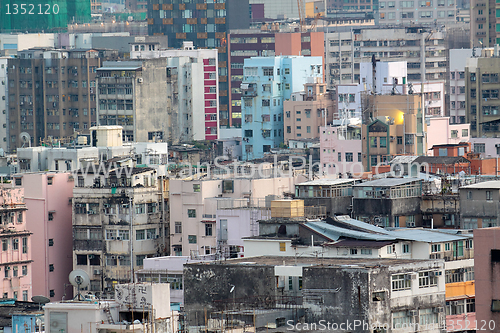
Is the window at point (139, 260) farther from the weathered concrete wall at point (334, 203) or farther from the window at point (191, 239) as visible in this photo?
the weathered concrete wall at point (334, 203)

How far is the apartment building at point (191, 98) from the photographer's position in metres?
176

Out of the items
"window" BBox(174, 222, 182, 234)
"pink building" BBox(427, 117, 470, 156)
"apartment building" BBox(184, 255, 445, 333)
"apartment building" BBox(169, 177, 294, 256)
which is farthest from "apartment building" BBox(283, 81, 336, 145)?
"apartment building" BBox(184, 255, 445, 333)

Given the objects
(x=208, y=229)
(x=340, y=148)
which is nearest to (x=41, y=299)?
(x=208, y=229)

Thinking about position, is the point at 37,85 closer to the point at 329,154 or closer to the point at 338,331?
the point at 329,154

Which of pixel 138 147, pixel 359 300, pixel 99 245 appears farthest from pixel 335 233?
pixel 138 147

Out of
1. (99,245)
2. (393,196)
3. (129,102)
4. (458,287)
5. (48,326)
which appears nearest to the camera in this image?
(48,326)

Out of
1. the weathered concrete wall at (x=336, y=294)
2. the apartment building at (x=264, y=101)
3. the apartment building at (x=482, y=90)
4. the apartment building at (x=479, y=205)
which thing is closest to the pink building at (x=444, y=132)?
the apartment building at (x=482, y=90)

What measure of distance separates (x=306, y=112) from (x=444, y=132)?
20296mm

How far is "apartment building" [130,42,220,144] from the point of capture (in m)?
176

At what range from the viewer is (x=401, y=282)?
65.8 metres

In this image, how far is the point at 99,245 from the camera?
10306 cm

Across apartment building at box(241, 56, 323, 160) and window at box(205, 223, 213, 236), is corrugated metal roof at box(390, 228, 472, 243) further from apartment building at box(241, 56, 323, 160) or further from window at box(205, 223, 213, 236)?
apartment building at box(241, 56, 323, 160)

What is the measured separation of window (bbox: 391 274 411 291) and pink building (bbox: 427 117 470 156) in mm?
78645

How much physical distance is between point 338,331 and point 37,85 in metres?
142
